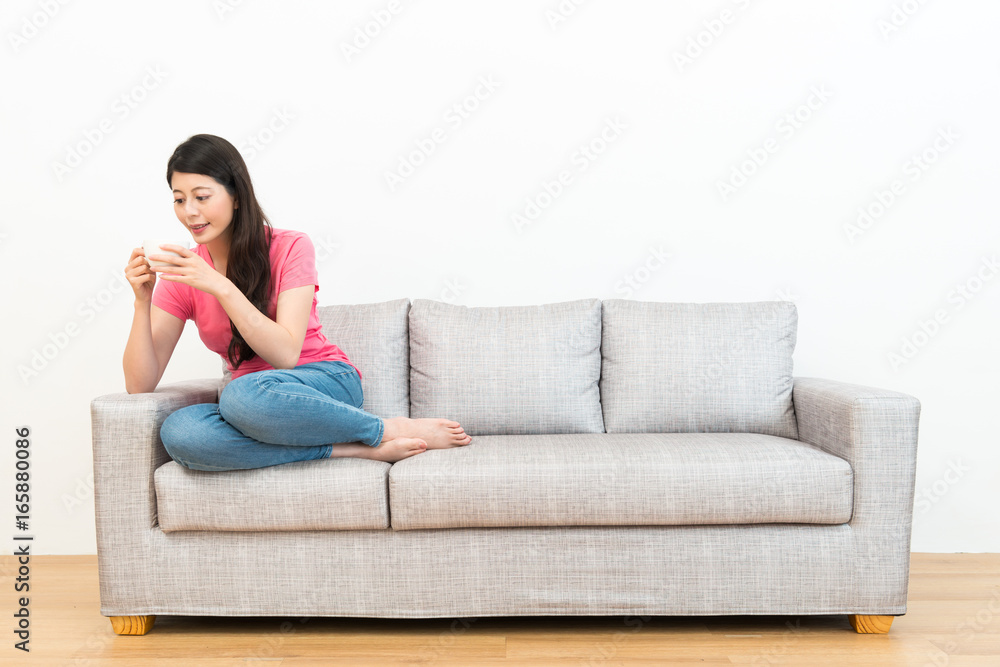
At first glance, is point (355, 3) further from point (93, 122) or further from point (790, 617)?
point (790, 617)

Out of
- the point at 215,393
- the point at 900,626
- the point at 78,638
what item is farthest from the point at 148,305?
the point at 900,626

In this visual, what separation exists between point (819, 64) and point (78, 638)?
2740 millimetres

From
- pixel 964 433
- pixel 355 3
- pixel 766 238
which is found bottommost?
pixel 964 433

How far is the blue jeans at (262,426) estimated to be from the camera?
162 cm

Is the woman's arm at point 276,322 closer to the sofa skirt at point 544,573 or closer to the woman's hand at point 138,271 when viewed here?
the woman's hand at point 138,271

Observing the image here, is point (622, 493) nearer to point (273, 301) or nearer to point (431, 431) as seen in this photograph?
point (431, 431)

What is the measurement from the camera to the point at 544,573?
1656 millimetres

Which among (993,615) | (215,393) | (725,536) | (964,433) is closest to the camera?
(725,536)

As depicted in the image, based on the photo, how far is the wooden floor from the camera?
154cm

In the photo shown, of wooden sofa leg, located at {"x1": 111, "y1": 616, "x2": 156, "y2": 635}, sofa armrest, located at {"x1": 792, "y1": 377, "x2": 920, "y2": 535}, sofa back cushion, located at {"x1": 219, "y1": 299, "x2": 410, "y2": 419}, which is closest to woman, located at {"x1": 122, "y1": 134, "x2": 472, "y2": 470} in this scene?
sofa back cushion, located at {"x1": 219, "y1": 299, "x2": 410, "y2": 419}

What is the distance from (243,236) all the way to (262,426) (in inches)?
19.8

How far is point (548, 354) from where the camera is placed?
2.14 metres

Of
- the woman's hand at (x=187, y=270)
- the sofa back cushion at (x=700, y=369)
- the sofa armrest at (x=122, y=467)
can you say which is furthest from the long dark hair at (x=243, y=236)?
the sofa back cushion at (x=700, y=369)

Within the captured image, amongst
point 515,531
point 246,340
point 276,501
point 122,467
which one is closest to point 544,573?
point 515,531
